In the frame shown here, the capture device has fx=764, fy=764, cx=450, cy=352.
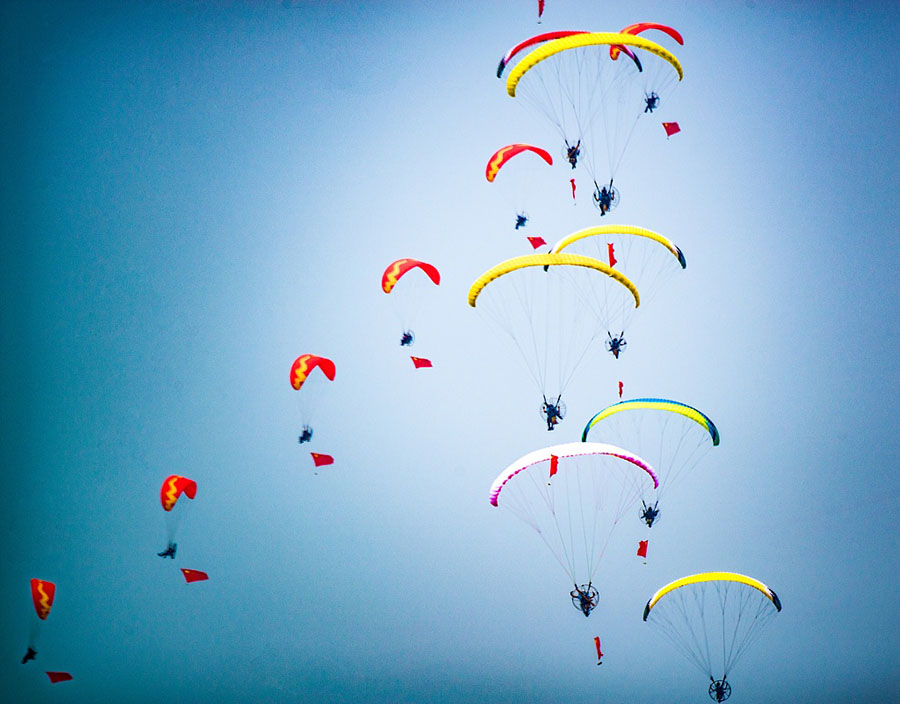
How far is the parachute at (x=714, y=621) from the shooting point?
1259cm

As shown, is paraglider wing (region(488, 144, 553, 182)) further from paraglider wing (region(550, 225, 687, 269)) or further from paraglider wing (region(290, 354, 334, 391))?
paraglider wing (region(290, 354, 334, 391))

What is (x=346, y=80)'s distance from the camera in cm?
1234

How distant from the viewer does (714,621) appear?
41.5 feet

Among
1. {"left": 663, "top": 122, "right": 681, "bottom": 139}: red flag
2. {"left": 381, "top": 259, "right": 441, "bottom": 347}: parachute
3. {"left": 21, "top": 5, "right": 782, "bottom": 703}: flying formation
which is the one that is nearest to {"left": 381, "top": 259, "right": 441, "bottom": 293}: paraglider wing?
{"left": 21, "top": 5, "right": 782, "bottom": 703}: flying formation

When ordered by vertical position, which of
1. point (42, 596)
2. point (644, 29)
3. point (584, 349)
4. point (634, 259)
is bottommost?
point (42, 596)

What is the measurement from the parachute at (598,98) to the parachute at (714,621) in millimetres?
6580

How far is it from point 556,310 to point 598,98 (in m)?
3.42

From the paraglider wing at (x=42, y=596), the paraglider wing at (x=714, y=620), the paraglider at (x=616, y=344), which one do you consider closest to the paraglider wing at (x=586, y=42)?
the paraglider at (x=616, y=344)

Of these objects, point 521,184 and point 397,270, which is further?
point 521,184

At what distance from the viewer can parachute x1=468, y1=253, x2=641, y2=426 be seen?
39.9 feet

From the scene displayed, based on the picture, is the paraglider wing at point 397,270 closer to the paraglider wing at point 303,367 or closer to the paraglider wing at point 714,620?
the paraglider wing at point 303,367

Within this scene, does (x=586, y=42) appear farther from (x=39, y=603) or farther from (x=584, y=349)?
(x=39, y=603)

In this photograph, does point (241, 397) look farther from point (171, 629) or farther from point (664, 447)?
point (664, 447)

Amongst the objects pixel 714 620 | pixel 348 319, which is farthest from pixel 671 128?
pixel 714 620
